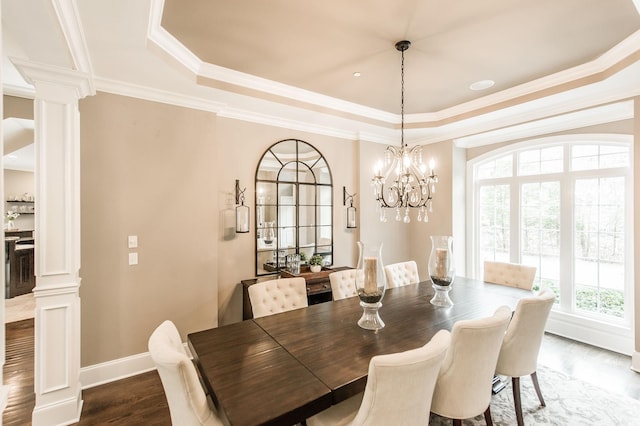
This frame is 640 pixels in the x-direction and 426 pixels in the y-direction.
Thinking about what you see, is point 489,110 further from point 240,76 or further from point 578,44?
point 240,76

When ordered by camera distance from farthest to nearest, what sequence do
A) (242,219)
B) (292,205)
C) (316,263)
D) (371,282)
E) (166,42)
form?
(292,205) → (316,263) → (242,219) → (166,42) → (371,282)

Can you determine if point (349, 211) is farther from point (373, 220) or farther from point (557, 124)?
point (557, 124)

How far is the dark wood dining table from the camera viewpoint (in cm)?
134

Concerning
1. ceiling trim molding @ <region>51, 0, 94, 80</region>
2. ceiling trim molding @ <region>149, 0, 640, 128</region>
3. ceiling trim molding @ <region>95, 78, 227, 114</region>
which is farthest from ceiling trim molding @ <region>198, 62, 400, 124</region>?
ceiling trim molding @ <region>51, 0, 94, 80</region>

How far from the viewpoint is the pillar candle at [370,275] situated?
2.08m

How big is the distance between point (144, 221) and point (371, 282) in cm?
234

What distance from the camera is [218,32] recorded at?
240cm

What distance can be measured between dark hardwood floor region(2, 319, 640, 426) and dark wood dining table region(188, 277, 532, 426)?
3.64 feet

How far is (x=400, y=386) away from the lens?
1.32m

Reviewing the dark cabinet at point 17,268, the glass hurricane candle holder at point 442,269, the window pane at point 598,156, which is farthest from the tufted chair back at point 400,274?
the dark cabinet at point 17,268

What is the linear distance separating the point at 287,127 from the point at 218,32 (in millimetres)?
1734

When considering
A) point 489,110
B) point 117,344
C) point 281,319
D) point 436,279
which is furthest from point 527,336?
point 117,344

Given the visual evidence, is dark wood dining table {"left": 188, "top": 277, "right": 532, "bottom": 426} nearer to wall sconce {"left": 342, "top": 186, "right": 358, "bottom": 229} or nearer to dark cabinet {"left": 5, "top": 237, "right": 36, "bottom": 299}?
wall sconce {"left": 342, "top": 186, "right": 358, "bottom": 229}

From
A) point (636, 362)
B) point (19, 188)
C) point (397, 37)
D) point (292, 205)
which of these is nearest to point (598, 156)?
point (636, 362)
